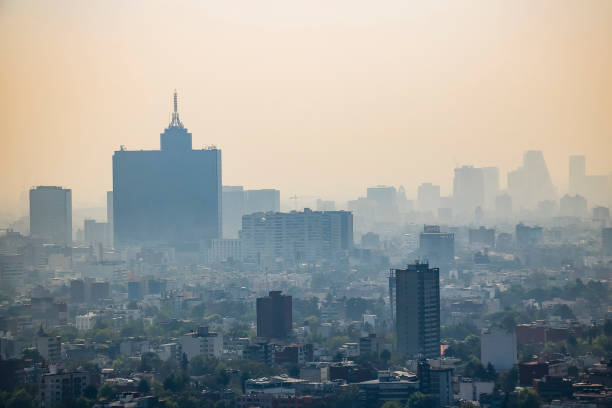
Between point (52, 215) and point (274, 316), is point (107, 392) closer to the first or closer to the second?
point (274, 316)

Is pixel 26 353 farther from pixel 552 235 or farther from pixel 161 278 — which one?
pixel 552 235

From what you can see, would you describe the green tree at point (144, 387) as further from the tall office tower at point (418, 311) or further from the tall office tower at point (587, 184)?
the tall office tower at point (587, 184)

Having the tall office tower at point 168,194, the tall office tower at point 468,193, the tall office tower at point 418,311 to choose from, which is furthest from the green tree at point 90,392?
the tall office tower at point 468,193

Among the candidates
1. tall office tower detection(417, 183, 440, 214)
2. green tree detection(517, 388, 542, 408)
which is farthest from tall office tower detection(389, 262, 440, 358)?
tall office tower detection(417, 183, 440, 214)

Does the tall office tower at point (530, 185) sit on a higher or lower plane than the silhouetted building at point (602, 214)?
higher

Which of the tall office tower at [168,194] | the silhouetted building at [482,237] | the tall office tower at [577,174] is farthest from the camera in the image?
the silhouetted building at [482,237]

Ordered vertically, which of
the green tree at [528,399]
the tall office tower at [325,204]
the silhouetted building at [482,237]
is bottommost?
the green tree at [528,399]

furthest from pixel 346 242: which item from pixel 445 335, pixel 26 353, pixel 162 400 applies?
pixel 162 400

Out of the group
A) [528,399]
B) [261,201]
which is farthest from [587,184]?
[528,399]
